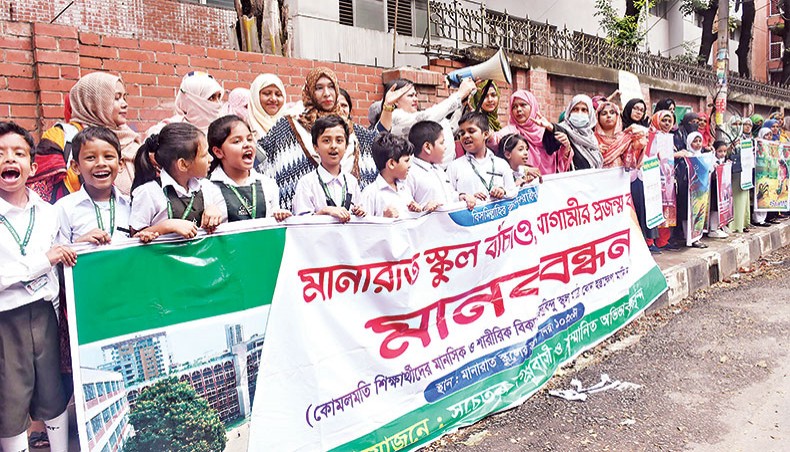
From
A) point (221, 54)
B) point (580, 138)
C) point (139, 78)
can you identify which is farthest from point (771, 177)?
point (139, 78)

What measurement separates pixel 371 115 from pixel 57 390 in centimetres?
325

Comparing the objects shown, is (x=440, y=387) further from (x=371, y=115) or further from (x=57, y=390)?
(x=371, y=115)

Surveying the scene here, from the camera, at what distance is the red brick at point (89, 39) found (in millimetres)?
4781

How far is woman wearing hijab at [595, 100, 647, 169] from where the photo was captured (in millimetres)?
5602

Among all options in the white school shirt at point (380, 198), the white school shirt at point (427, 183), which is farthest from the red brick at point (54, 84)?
the white school shirt at point (427, 183)

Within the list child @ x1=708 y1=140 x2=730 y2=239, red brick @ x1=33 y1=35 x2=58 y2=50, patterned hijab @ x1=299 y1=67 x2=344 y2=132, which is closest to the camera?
patterned hijab @ x1=299 y1=67 x2=344 y2=132

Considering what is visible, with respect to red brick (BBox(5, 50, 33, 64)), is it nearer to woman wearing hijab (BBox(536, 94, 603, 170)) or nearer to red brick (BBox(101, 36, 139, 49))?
red brick (BBox(101, 36, 139, 49))

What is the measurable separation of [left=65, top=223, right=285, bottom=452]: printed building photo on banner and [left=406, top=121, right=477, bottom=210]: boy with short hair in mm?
1435

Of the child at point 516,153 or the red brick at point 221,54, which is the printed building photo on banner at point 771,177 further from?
the red brick at point 221,54

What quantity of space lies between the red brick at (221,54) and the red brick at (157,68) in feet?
1.49

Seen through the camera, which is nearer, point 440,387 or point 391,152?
point 440,387

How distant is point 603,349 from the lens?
4.46 metres

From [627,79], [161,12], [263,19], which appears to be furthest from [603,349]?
[161,12]

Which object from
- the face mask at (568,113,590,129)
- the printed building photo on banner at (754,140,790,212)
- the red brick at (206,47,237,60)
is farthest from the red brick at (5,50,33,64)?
Answer: the printed building photo on banner at (754,140,790,212)
